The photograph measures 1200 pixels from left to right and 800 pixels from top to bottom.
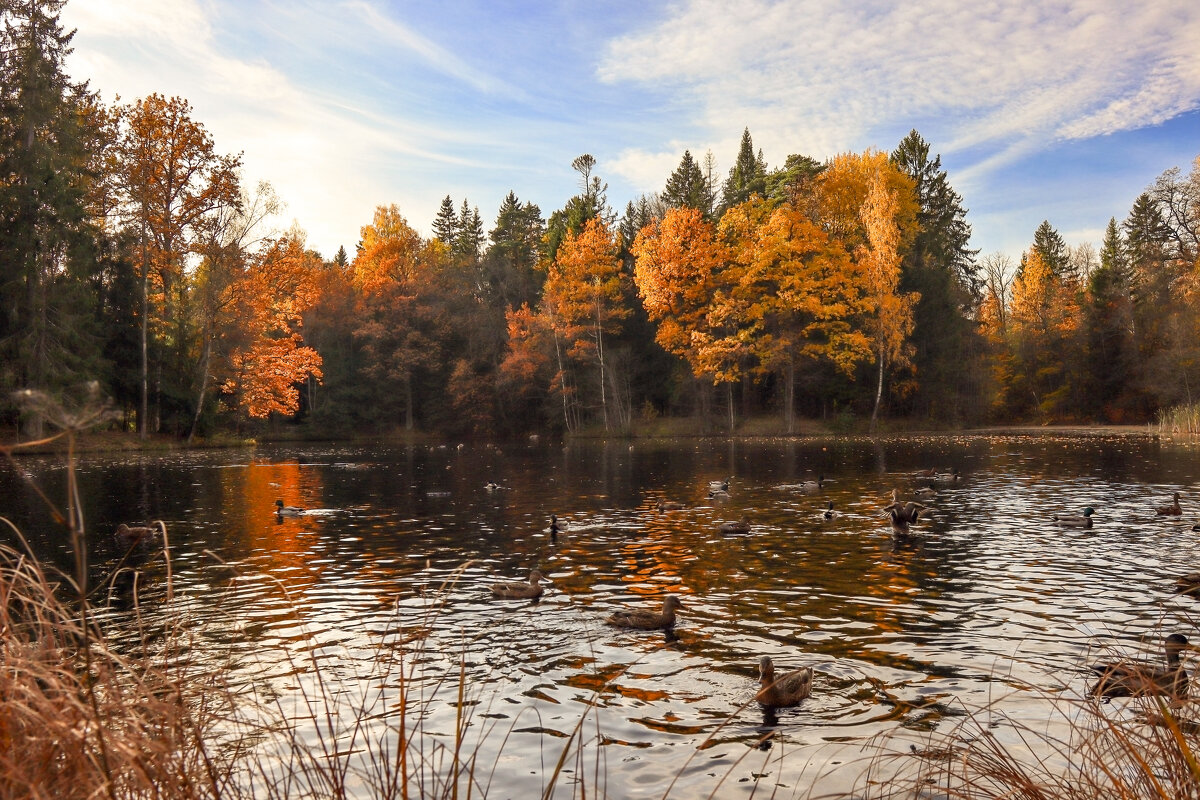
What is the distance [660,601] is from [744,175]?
7827 cm

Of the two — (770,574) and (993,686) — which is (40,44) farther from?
(993,686)

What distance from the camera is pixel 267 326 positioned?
5456 cm

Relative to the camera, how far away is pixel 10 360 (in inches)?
1726

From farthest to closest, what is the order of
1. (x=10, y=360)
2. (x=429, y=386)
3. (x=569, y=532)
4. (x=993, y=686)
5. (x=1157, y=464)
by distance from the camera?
(x=429, y=386)
(x=10, y=360)
(x=1157, y=464)
(x=569, y=532)
(x=993, y=686)

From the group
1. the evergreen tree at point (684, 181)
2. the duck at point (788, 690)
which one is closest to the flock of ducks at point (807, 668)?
the duck at point (788, 690)

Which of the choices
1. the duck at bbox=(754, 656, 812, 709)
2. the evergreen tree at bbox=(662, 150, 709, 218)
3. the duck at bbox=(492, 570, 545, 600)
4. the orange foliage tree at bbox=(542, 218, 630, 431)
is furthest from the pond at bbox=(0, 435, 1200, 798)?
the evergreen tree at bbox=(662, 150, 709, 218)

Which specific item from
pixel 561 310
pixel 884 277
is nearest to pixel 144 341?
pixel 561 310

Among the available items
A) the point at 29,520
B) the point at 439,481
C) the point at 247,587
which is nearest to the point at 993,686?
the point at 247,587

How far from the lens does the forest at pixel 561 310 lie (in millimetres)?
46594

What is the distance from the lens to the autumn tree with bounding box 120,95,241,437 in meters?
47.5

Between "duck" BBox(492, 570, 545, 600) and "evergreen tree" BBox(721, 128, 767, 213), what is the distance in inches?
2749

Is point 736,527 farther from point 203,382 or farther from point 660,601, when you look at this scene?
point 203,382

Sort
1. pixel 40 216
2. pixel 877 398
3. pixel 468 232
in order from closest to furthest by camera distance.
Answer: pixel 40 216
pixel 877 398
pixel 468 232

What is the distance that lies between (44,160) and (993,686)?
51741mm
